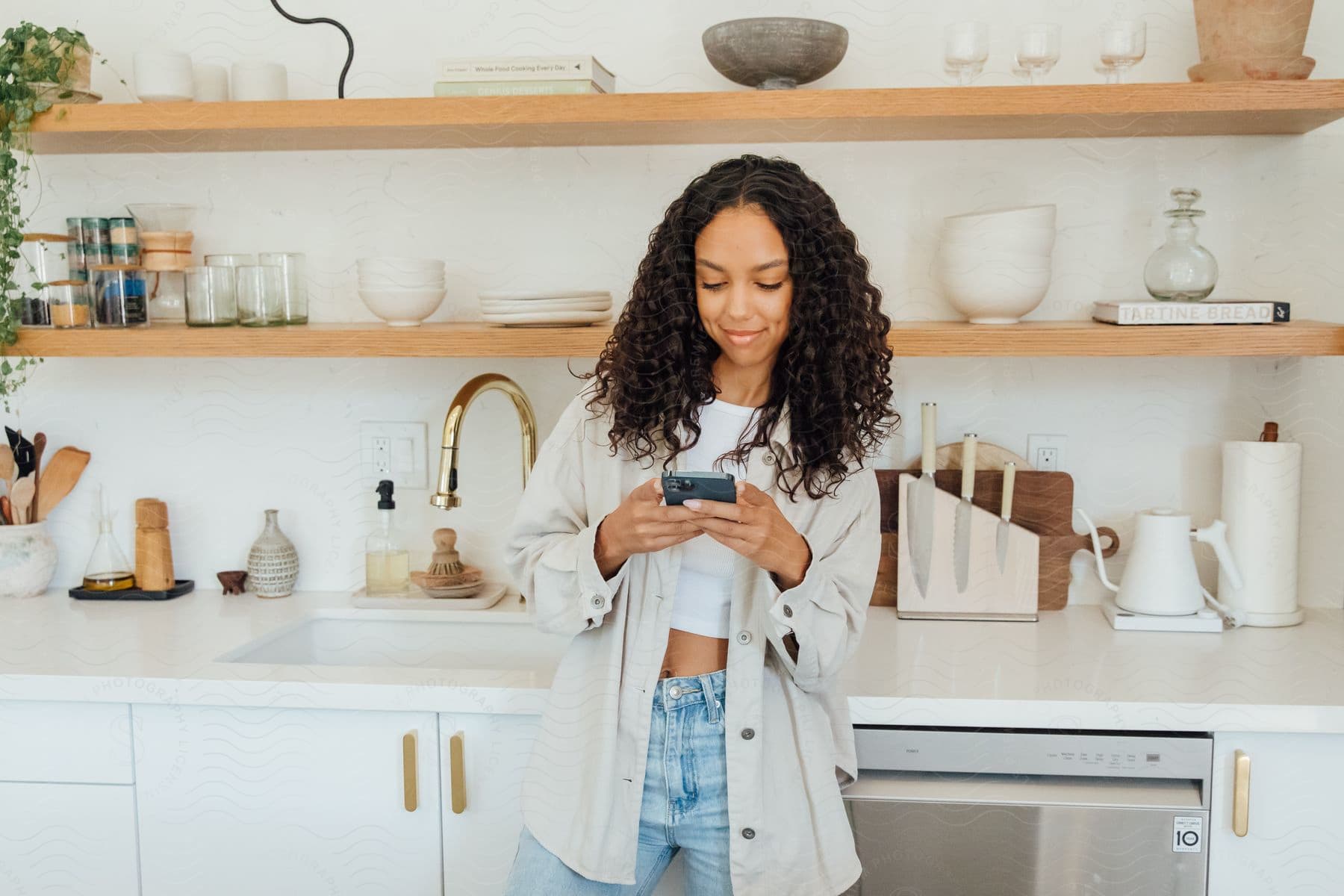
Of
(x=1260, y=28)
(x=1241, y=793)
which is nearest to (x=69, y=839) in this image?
(x=1241, y=793)

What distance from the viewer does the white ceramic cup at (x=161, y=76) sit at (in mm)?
1638

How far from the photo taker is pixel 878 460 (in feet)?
5.91

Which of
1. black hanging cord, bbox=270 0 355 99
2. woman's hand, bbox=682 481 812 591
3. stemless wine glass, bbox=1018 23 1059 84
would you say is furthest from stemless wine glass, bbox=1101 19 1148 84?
black hanging cord, bbox=270 0 355 99

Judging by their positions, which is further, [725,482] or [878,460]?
[878,460]

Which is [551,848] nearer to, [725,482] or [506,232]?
[725,482]

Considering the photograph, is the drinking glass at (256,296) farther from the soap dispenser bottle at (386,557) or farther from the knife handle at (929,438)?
the knife handle at (929,438)

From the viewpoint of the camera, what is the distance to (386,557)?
5.94 ft

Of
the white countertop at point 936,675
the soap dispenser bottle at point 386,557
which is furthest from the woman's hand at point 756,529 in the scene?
the soap dispenser bottle at point 386,557

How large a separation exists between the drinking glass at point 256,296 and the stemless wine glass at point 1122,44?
1261mm

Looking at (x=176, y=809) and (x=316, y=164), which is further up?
(x=316, y=164)

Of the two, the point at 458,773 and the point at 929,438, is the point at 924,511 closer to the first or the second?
the point at 929,438

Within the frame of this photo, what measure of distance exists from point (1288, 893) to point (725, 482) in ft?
2.95

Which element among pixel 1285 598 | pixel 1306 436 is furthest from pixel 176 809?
pixel 1306 436

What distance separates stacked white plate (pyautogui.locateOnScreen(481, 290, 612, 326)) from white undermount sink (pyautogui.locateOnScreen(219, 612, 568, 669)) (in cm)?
48
